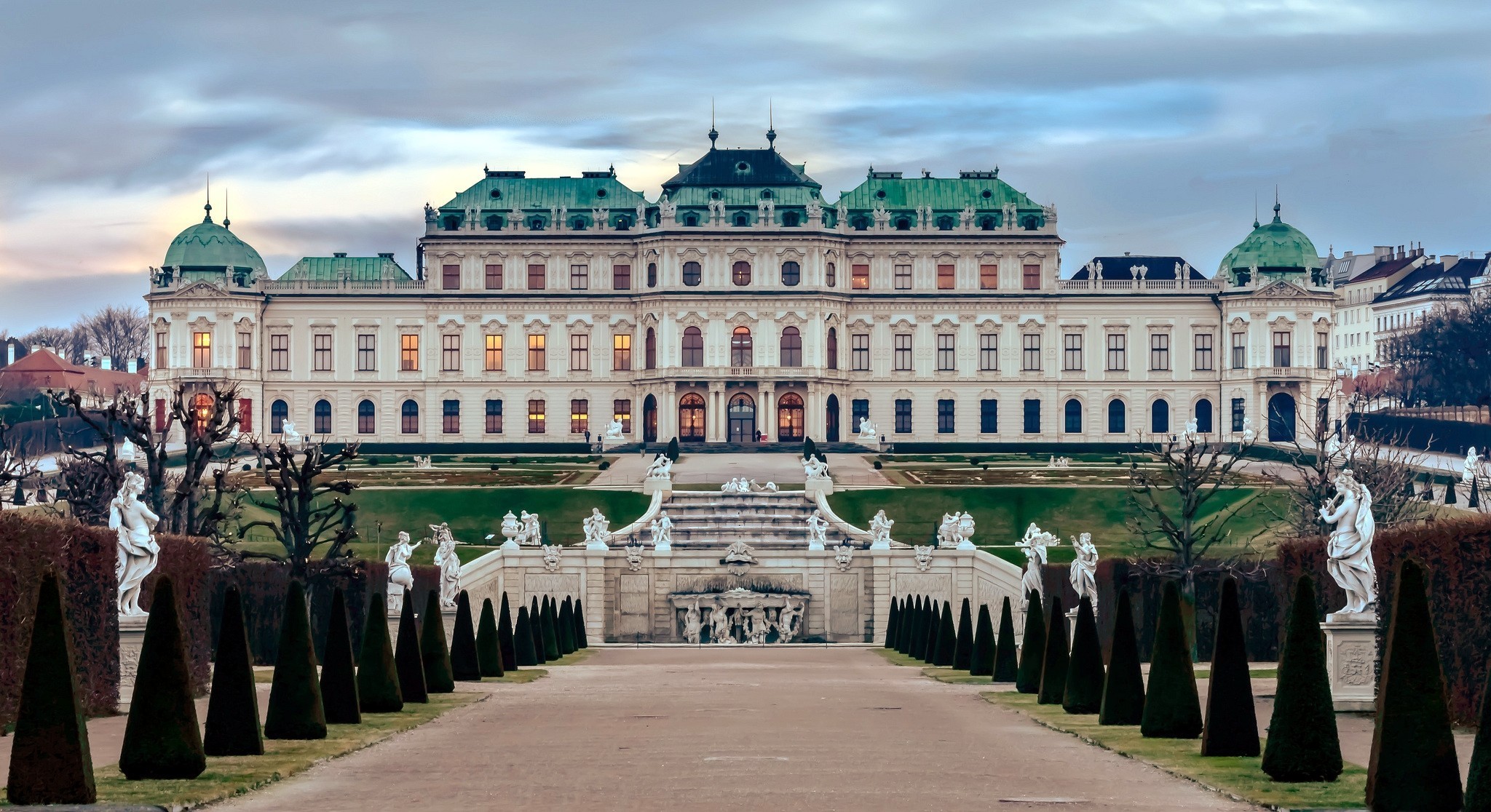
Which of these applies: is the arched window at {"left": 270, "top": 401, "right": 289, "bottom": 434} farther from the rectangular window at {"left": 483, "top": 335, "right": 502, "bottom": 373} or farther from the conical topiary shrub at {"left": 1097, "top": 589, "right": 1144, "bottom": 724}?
the conical topiary shrub at {"left": 1097, "top": 589, "right": 1144, "bottom": 724}

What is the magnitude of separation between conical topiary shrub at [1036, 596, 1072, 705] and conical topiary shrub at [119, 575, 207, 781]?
12009mm

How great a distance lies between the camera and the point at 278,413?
96.5m

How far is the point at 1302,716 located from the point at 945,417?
263 feet

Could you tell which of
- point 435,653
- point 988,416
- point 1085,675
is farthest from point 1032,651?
point 988,416

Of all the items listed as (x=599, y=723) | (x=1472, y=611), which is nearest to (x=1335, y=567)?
(x=1472, y=611)

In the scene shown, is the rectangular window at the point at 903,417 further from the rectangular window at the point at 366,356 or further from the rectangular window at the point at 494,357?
the rectangular window at the point at 366,356

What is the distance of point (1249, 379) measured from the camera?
3745 inches

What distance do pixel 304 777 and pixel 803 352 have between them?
77810mm

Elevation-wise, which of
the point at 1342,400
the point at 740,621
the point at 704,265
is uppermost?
the point at 704,265

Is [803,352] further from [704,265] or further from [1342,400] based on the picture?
[1342,400]

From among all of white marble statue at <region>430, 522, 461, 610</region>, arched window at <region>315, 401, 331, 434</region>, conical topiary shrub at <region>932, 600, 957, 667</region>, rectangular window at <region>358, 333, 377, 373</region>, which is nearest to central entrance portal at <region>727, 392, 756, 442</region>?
rectangular window at <region>358, 333, 377, 373</region>

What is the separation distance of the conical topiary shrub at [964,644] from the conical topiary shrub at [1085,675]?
1074cm

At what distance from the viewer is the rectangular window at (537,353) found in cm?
9719

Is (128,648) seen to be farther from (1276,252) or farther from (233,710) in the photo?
(1276,252)
